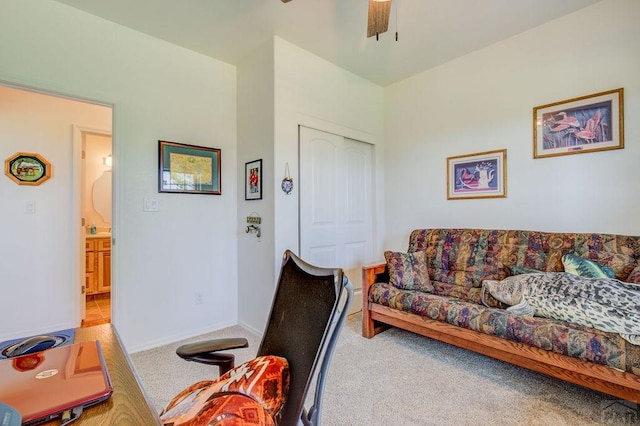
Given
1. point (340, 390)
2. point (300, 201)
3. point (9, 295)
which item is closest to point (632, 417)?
point (340, 390)

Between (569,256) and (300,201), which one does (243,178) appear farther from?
(569,256)

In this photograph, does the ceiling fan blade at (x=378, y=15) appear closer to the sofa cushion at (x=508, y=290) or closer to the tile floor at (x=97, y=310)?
the sofa cushion at (x=508, y=290)

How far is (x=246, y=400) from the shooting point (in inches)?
28.7

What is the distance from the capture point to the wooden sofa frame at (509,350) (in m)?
1.51

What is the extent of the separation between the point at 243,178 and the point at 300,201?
0.65 meters

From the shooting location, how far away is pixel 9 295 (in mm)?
2633

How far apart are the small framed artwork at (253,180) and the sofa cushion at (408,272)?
135 centimetres

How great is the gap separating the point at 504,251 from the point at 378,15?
207cm

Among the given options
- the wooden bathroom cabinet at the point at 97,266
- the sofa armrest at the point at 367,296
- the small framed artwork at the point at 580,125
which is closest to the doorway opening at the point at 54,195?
the wooden bathroom cabinet at the point at 97,266

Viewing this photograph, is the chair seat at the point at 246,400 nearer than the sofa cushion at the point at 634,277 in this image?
Yes

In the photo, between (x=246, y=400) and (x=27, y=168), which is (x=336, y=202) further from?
(x=27, y=168)

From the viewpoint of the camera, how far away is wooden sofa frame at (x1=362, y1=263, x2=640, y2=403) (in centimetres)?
151

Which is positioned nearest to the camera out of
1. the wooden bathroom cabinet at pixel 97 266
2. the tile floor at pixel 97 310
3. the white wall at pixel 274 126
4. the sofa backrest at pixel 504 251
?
the sofa backrest at pixel 504 251

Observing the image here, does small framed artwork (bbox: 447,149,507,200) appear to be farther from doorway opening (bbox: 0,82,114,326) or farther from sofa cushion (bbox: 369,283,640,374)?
doorway opening (bbox: 0,82,114,326)
